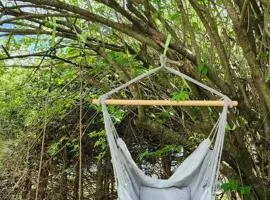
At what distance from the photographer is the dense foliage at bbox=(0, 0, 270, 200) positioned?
1.83m

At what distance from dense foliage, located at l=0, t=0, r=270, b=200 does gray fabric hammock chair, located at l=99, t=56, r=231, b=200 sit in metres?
0.15

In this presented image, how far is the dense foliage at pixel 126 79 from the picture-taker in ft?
6.00

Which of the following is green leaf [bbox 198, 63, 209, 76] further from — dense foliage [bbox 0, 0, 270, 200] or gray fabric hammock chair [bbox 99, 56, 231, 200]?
gray fabric hammock chair [bbox 99, 56, 231, 200]

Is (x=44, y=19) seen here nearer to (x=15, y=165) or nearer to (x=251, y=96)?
(x=251, y=96)

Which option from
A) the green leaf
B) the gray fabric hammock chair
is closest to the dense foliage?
the green leaf

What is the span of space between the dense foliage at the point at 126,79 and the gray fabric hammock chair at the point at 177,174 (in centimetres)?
15

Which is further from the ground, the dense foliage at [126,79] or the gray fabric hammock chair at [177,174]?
the dense foliage at [126,79]

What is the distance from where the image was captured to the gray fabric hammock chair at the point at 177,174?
1771 mm

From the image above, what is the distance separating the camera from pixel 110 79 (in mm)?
2877

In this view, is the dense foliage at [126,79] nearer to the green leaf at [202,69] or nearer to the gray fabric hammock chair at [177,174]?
the green leaf at [202,69]

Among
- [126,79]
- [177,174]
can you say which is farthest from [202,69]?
[177,174]

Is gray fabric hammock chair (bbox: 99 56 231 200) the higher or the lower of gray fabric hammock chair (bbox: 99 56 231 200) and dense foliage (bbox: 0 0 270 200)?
the lower

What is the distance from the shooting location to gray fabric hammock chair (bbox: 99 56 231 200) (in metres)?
1.77

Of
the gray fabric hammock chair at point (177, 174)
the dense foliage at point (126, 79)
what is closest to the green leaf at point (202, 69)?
the dense foliage at point (126, 79)
